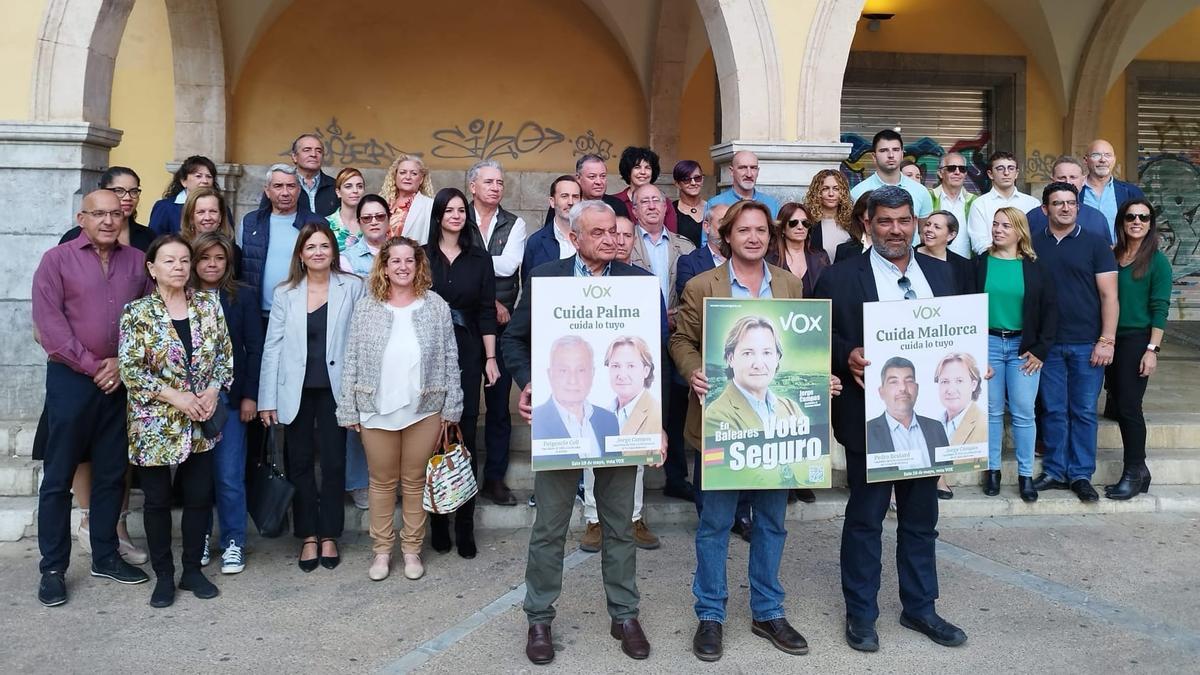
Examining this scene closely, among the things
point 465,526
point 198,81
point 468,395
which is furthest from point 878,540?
point 198,81

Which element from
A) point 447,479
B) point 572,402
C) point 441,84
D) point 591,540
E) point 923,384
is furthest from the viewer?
point 441,84

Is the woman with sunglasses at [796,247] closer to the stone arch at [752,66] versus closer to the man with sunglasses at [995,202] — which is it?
the stone arch at [752,66]

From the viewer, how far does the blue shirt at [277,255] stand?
5.25 metres

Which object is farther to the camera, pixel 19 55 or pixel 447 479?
pixel 19 55

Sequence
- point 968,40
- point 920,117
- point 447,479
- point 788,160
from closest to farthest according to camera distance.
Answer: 1. point 447,479
2. point 788,160
3. point 968,40
4. point 920,117

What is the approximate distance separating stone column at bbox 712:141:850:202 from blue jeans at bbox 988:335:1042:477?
5.30 feet

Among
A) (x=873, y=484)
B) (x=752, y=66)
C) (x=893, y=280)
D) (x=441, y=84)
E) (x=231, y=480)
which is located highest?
(x=441, y=84)

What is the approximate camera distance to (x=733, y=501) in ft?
12.9

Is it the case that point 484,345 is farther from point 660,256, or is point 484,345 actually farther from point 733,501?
point 733,501

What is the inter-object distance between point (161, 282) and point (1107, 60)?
10992 mm

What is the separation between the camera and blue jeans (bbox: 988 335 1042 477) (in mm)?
5848

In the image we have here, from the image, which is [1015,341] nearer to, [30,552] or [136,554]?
[136,554]

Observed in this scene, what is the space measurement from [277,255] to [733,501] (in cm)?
295

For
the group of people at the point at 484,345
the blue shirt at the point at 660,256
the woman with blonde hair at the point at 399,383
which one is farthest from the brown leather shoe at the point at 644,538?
the blue shirt at the point at 660,256
